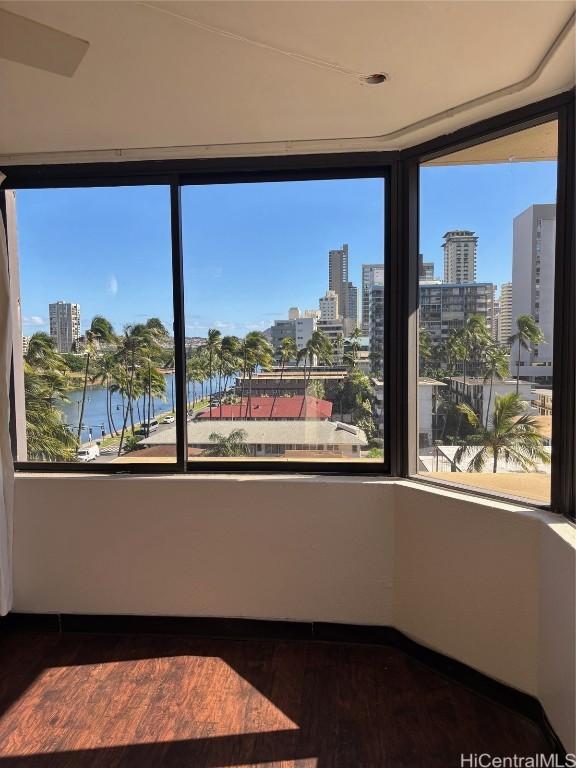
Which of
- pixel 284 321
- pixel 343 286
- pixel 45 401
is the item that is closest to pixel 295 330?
pixel 284 321

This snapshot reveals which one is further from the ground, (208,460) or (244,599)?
(208,460)

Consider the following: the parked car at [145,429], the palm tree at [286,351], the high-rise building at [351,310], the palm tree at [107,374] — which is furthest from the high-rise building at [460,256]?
the palm tree at [107,374]

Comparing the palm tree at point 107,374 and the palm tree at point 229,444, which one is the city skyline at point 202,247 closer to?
the palm tree at point 107,374

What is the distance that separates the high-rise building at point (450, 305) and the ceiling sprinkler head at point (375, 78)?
2.95 ft

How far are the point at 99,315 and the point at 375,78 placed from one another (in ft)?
5.64

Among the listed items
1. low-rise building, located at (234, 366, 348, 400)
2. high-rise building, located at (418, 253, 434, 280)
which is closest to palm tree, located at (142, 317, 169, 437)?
low-rise building, located at (234, 366, 348, 400)

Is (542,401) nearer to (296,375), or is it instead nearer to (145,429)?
(296,375)

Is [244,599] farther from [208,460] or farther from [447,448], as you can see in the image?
[447,448]

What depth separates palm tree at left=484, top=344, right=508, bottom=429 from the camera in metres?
1.97

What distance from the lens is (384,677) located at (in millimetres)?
2057

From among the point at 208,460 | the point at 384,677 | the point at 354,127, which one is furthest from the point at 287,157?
the point at 384,677

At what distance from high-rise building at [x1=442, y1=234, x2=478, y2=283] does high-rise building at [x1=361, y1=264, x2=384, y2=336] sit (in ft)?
1.05

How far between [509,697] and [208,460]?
5.52ft

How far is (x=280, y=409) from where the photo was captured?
8.00ft
